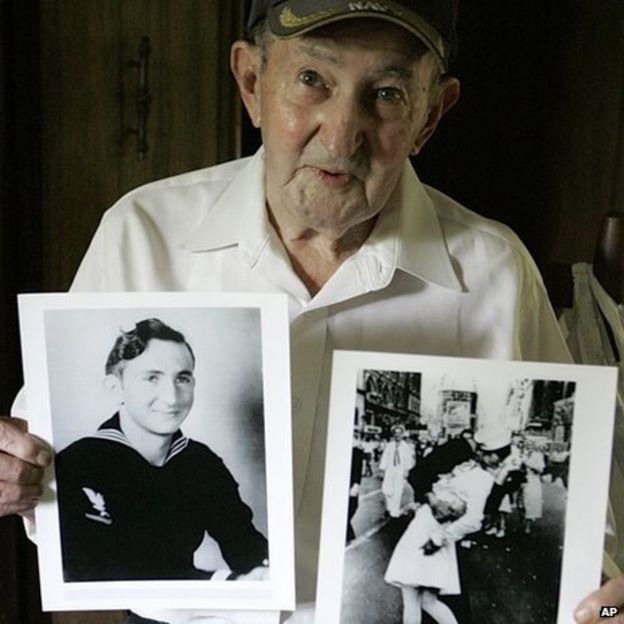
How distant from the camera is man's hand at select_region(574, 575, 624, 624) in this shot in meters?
0.67

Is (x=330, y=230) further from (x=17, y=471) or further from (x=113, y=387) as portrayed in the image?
(x=17, y=471)

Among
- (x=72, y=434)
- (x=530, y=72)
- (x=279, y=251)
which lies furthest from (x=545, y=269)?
(x=530, y=72)

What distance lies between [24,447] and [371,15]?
0.48 meters

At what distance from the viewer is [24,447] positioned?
2.29 ft

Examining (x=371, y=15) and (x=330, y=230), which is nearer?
(x=371, y=15)

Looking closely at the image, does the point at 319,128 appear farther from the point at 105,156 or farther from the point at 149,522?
the point at 105,156

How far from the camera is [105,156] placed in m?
1.43

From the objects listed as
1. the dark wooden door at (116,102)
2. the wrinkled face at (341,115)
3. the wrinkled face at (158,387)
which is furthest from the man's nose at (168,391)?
the dark wooden door at (116,102)

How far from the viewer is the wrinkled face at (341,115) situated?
0.72 meters

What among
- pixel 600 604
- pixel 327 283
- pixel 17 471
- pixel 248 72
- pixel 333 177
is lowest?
pixel 600 604

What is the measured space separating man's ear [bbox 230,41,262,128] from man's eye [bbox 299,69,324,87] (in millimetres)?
87

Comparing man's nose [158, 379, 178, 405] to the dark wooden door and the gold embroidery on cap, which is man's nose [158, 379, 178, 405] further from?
the dark wooden door

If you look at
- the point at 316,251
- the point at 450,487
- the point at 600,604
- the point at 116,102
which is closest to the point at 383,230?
the point at 316,251

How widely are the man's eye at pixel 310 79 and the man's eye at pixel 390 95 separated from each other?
55 millimetres
